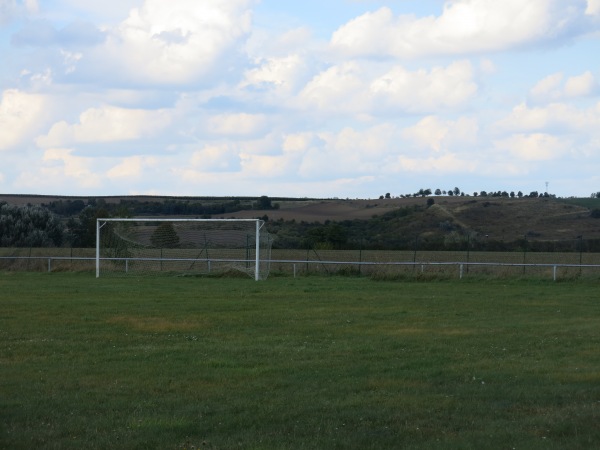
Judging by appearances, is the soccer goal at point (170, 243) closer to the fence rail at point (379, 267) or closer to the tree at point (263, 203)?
the fence rail at point (379, 267)

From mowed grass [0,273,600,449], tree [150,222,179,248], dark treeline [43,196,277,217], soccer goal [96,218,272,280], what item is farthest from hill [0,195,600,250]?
mowed grass [0,273,600,449]

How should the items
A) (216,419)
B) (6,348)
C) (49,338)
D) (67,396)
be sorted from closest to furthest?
(216,419) < (67,396) < (6,348) < (49,338)

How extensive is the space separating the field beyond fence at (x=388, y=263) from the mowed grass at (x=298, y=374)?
11813 millimetres

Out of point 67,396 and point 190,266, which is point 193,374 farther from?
point 190,266

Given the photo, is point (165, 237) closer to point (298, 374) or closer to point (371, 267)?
point (371, 267)

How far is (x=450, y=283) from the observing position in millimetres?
33500

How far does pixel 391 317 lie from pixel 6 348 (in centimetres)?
893

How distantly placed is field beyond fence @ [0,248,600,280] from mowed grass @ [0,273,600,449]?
11.8m

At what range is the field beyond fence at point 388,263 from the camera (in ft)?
119

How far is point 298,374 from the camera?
41.3ft

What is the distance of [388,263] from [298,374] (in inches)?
981

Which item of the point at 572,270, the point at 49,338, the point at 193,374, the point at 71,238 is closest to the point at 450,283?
the point at 572,270

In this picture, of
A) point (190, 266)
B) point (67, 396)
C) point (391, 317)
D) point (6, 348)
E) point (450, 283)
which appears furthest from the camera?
point (190, 266)

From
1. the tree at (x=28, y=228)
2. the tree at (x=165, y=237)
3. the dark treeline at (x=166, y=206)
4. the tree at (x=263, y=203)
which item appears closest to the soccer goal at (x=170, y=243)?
the tree at (x=165, y=237)
